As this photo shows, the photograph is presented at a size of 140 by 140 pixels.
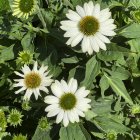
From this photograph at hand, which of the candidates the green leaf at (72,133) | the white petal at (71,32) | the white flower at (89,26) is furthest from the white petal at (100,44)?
the green leaf at (72,133)

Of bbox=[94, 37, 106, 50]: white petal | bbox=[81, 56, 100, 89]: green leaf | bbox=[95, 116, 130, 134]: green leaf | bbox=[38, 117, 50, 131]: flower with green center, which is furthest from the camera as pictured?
bbox=[95, 116, 130, 134]: green leaf

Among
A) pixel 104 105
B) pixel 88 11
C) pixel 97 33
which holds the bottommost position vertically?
pixel 104 105

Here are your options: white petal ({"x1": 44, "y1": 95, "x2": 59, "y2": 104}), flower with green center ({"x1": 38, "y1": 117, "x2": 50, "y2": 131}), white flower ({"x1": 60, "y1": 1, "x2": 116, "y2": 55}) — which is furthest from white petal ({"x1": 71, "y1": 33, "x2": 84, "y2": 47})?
flower with green center ({"x1": 38, "y1": 117, "x2": 50, "y2": 131})

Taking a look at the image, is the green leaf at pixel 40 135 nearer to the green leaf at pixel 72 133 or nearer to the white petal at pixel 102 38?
the green leaf at pixel 72 133

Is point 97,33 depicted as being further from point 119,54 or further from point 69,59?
point 69,59

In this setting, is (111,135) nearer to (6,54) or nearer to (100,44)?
(100,44)

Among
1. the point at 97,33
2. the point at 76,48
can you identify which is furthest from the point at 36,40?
the point at 97,33

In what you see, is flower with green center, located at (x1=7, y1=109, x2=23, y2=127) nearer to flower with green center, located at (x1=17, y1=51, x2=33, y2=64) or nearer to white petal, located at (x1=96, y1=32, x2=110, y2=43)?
flower with green center, located at (x1=17, y1=51, x2=33, y2=64)
